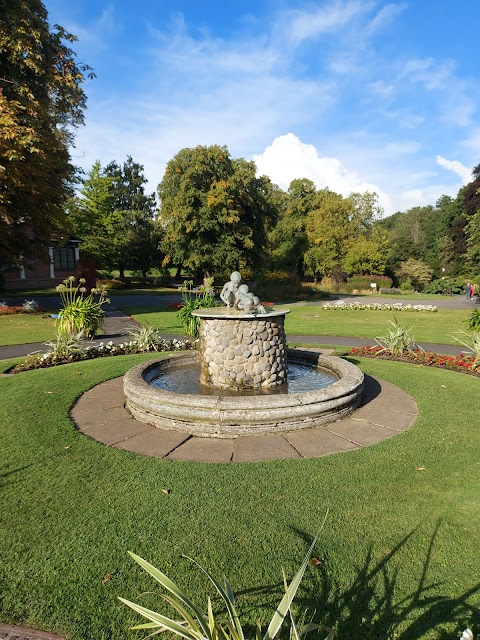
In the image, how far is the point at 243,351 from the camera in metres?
6.48

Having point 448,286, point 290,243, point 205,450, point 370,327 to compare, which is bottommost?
point 370,327

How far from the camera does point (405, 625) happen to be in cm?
241

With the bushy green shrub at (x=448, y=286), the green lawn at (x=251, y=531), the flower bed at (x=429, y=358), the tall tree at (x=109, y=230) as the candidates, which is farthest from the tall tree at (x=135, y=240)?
the green lawn at (x=251, y=531)

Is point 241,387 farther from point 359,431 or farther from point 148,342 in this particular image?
point 148,342

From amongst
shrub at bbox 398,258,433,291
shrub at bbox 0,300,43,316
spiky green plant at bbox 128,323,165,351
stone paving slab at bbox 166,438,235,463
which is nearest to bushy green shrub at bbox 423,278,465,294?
shrub at bbox 398,258,433,291

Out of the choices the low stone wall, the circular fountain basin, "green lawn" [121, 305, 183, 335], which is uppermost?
the low stone wall

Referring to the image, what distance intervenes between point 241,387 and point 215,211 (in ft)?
84.7

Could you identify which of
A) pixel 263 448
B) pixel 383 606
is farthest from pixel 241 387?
pixel 383 606

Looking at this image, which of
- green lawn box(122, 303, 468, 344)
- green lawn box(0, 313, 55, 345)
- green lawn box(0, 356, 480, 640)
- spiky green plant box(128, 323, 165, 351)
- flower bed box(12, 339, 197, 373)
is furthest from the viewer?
green lawn box(122, 303, 468, 344)

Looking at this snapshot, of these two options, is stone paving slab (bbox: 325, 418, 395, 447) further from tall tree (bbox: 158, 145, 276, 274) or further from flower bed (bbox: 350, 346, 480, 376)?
tall tree (bbox: 158, 145, 276, 274)

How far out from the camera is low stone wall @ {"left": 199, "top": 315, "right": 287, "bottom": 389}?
21.0 feet

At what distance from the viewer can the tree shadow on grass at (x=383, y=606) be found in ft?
7.83

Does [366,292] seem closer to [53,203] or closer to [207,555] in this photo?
[53,203]

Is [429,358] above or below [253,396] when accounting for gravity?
below
